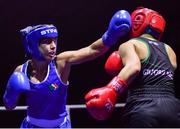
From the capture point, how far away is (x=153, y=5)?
15.7 ft

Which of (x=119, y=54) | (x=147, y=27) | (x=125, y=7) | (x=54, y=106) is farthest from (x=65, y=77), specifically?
(x=125, y=7)

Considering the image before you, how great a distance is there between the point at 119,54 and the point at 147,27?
314 millimetres

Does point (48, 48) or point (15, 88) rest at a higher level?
point (48, 48)

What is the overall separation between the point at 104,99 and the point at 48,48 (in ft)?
2.08

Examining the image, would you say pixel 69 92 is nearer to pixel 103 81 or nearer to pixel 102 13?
pixel 103 81

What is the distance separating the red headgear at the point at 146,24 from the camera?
3254mm

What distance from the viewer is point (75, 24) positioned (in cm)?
491

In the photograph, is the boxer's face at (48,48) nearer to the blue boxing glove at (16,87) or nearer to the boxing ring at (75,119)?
the blue boxing glove at (16,87)

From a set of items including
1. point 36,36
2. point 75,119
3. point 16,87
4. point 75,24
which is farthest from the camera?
point 75,119

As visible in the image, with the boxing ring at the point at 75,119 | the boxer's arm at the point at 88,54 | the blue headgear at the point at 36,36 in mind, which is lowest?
the boxing ring at the point at 75,119

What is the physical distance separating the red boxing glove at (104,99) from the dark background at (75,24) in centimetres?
207

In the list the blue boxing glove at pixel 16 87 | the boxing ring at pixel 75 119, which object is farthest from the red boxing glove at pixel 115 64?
the boxing ring at pixel 75 119

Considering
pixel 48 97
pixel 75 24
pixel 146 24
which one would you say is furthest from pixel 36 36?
pixel 75 24

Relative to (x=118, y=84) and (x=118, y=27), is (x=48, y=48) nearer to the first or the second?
(x=118, y=27)
